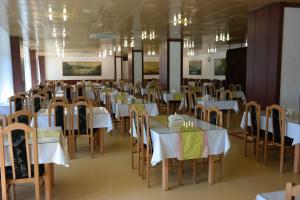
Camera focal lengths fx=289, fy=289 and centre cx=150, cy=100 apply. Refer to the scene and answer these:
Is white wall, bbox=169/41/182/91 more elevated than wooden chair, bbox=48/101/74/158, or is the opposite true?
white wall, bbox=169/41/182/91

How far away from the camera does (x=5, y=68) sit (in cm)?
965

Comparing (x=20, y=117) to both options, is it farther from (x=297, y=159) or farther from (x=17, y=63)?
(x=17, y=63)

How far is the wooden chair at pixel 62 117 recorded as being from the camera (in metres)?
5.06

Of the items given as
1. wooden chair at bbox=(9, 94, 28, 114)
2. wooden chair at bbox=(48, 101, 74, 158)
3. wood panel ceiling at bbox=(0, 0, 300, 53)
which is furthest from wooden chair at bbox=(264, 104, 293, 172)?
wooden chair at bbox=(9, 94, 28, 114)

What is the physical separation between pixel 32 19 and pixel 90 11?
182 centimetres

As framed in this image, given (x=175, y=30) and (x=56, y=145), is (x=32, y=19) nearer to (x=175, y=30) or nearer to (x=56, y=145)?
(x=175, y=30)

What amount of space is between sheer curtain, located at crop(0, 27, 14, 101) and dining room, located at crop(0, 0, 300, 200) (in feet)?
0.12

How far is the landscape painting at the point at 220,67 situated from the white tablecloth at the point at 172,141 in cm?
1370

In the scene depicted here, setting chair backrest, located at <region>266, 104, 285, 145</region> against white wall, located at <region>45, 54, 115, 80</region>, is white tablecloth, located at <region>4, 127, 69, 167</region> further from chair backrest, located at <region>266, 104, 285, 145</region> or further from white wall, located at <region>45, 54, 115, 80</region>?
white wall, located at <region>45, 54, 115, 80</region>

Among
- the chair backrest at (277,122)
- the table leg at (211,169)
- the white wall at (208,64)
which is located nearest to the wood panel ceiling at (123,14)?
the chair backrest at (277,122)

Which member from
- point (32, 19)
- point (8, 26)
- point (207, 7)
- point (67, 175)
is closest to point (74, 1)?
point (32, 19)

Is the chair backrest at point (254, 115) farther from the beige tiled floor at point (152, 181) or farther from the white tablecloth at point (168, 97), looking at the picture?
the white tablecloth at point (168, 97)

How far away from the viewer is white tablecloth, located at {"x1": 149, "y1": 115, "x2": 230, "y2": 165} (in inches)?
146

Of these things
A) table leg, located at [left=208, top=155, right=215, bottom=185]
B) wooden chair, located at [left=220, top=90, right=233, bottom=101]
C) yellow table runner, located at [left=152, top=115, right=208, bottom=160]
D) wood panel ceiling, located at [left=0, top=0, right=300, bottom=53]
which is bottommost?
table leg, located at [left=208, top=155, right=215, bottom=185]
